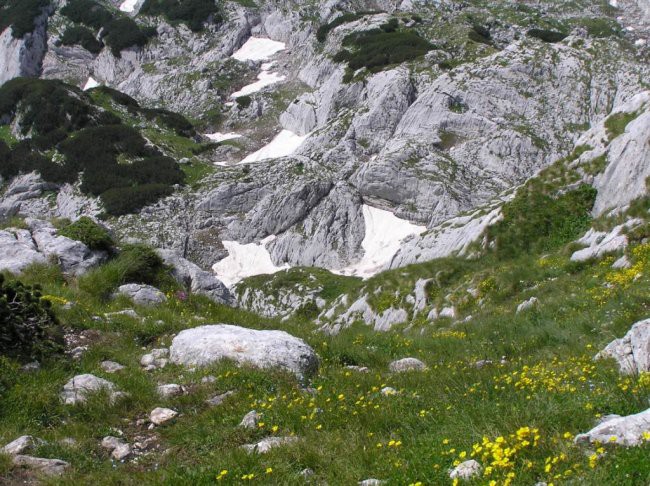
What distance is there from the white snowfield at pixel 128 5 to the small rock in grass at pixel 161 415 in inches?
7323

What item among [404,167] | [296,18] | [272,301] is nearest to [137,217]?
[272,301]

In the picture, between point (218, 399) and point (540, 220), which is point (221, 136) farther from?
point (218, 399)

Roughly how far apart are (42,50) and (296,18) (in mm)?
68490

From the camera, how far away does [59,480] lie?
4.65 meters

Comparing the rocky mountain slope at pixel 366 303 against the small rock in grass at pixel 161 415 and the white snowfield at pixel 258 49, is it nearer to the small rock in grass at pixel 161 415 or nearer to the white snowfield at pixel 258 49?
the small rock in grass at pixel 161 415

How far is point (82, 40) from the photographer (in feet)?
432

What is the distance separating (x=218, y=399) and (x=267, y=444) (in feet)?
5.66

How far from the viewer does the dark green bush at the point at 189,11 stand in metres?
133

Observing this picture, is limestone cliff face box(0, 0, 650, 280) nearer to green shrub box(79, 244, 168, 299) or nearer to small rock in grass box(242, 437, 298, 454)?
green shrub box(79, 244, 168, 299)

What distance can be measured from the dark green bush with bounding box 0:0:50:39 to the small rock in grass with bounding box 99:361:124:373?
150 metres

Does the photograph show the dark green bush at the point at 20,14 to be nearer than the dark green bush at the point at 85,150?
No

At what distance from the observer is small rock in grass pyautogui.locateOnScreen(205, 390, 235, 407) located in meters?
6.54

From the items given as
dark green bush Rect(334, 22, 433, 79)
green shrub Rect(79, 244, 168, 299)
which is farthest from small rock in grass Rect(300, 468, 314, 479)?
dark green bush Rect(334, 22, 433, 79)

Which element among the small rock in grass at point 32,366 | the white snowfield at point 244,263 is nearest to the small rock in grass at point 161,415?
the small rock in grass at point 32,366
